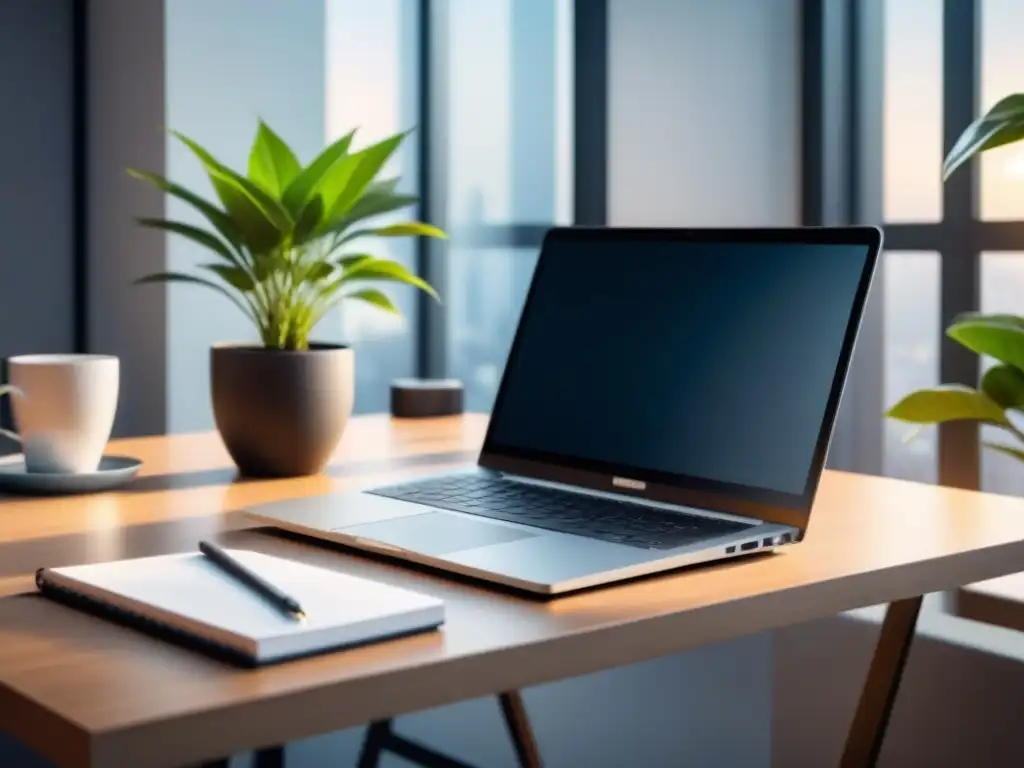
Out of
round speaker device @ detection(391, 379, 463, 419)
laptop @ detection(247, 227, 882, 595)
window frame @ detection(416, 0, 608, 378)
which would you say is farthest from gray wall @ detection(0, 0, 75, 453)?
laptop @ detection(247, 227, 882, 595)

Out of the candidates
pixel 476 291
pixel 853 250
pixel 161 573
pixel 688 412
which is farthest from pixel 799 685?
pixel 476 291

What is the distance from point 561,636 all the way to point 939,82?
2242 millimetres

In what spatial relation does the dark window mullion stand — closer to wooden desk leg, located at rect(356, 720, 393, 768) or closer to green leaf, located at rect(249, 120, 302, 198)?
wooden desk leg, located at rect(356, 720, 393, 768)

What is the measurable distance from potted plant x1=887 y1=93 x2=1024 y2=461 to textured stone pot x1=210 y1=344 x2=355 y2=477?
0.68m

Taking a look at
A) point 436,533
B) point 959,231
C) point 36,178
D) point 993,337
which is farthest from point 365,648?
point 36,178

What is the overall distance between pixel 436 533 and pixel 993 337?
80cm

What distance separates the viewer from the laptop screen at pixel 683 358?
1109 millimetres

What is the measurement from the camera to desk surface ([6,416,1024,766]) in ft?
2.25

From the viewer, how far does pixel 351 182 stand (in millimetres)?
1421

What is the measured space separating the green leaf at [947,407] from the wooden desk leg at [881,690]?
18.9 inches

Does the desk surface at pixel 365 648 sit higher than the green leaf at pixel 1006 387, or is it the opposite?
the green leaf at pixel 1006 387

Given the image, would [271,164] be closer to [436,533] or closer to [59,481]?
[59,481]

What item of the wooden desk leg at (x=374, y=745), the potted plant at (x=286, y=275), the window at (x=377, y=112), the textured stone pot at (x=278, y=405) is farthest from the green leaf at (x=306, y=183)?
the window at (x=377, y=112)

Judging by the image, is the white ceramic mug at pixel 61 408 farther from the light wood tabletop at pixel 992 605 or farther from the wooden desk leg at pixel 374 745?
the light wood tabletop at pixel 992 605
